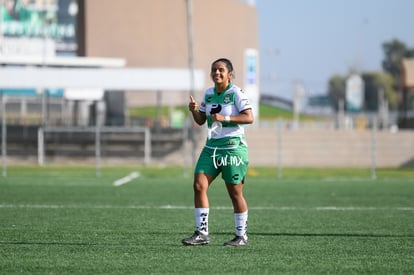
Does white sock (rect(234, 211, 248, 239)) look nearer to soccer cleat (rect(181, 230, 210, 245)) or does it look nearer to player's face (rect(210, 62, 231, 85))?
soccer cleat (rect(181, 230, 210, 245))

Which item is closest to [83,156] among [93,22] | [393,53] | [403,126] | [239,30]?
[403,126]

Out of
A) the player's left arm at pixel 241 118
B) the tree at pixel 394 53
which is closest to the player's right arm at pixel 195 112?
the player's left arm at pixel 241 118

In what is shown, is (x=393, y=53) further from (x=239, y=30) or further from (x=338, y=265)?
(x=338, y=265)

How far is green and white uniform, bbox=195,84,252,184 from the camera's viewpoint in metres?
12.5

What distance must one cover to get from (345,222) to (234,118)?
5.02m

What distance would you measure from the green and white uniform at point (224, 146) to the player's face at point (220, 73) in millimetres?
167

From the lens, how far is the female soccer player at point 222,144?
12.4 metres

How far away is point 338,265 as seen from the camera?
11.0 metres

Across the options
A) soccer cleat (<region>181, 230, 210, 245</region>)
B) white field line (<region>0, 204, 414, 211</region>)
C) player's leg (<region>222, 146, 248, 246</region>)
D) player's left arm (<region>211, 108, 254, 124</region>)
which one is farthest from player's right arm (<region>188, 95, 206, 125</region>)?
white field line (<region>0, 204, 414, 211</region>)

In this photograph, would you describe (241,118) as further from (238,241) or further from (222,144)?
(238,241)

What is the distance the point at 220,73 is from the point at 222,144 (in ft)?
2.73

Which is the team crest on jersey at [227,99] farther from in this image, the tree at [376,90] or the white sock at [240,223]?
the tree at [376,90]


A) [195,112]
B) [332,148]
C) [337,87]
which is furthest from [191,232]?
[337,87]

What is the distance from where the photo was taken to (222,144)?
12.6 metres
